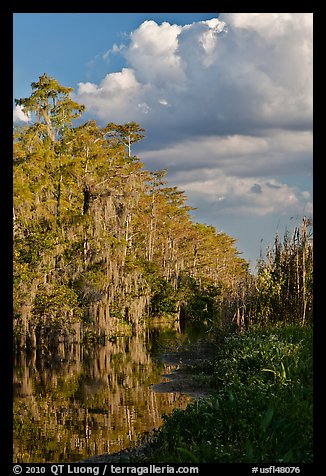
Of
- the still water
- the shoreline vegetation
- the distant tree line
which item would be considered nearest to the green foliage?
the shoreline vegetation

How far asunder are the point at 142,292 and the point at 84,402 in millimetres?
18312

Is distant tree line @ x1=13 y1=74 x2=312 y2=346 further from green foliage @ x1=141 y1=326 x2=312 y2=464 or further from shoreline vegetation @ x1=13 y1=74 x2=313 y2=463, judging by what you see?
green foliage @ x1=141 y1=326 x2=312 y2=464

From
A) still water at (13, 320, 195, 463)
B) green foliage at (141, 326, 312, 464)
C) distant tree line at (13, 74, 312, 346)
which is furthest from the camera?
distant tree line at (13, 74, 312, 346)

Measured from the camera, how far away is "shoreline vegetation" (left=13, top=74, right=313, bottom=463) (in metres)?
7.24

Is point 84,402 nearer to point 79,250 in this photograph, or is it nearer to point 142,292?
point 79,250

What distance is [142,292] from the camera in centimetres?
3141

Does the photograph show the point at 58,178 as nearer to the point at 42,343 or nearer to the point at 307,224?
the point at 42,343

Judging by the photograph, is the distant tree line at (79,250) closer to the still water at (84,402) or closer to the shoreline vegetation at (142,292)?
the shoreline vegetation at (142,292)

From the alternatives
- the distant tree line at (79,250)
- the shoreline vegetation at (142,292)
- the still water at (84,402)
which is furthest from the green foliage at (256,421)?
the distant tree line at (79,250)

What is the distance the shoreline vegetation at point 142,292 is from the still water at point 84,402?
1.20 meters

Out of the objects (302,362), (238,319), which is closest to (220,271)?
(238,319)

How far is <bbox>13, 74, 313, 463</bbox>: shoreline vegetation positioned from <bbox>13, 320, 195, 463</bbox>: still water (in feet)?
3.95

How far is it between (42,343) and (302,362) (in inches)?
583

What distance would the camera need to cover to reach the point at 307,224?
1398 cm
